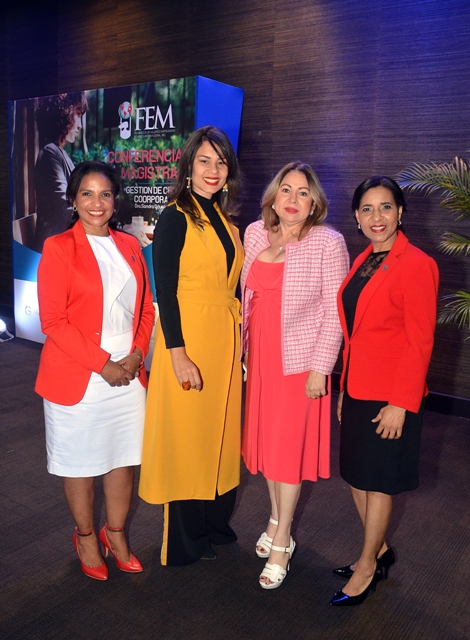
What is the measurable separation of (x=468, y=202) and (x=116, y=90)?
3.18 metres


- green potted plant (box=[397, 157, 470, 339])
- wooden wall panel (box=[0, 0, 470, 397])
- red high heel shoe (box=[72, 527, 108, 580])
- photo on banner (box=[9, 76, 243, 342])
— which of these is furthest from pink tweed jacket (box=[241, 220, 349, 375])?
wooden wall panel (box=[0, 0, 470, 397])

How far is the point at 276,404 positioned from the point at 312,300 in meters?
0.43

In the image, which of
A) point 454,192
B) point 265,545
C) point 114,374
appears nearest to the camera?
point 114,374

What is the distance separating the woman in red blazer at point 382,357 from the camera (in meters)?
1.83

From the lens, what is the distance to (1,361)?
17.9ft

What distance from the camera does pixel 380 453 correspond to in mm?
1954

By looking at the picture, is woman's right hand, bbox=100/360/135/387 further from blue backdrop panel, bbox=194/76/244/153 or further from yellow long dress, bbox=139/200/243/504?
blue backdrop panel, bbox=194/76/244/153

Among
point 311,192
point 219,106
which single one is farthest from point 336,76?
point 311,192

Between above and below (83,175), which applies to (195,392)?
below

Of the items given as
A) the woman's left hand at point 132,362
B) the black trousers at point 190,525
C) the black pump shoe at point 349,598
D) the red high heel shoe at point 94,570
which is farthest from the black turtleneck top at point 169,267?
the black pump shoe at point 349,598

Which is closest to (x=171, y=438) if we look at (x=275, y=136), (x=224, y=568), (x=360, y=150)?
(x=224, y=568)

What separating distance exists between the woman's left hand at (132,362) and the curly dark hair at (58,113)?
3992mm

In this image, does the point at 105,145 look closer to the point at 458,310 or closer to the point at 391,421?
the point at 458,310

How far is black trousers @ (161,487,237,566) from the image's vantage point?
7.43ft
